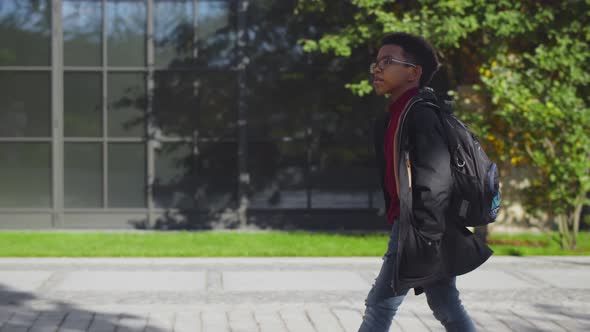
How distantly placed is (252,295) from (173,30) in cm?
783

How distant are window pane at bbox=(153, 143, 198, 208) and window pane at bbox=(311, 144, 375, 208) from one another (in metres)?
2.01

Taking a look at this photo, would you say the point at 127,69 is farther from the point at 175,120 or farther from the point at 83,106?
the point at 175,120

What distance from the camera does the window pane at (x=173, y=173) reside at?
1462cm

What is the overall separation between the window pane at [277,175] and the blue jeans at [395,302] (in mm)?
10431

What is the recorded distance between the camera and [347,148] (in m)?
14.7

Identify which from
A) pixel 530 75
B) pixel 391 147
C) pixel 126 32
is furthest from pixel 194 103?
pixel 391 147

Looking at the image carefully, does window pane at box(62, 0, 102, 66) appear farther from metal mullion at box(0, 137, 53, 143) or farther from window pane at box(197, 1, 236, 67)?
window pane at box(197, 1, 236, 67)

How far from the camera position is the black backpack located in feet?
13.0

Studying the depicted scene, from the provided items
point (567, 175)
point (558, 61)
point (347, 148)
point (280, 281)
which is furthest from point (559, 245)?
point (280, 281)

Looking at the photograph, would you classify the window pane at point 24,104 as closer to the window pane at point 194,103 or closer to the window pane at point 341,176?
the window pane at point 194,103

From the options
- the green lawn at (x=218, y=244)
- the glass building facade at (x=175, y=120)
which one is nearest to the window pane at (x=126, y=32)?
the glass building facade at (x=175, y=120)

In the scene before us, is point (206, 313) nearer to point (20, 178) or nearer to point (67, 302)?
point (67, 302)

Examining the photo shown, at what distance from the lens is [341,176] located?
1474cm

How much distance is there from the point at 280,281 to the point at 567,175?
179 inches
